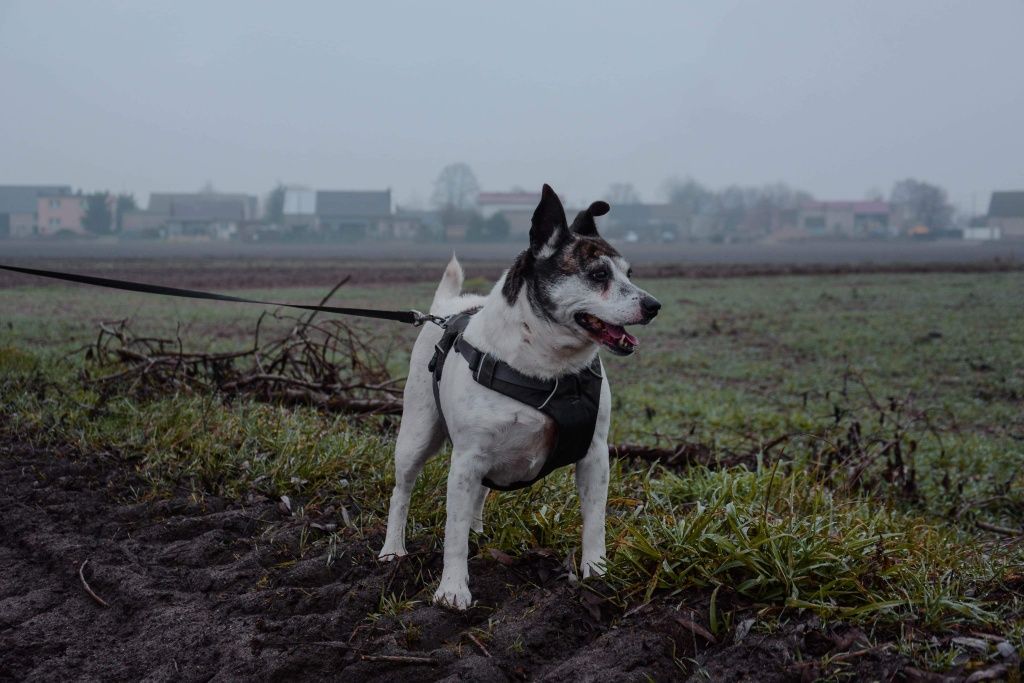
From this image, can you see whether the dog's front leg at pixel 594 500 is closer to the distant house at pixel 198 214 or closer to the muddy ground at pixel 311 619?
the muddy ground at pixel 311 619

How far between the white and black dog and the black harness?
0.02 metres

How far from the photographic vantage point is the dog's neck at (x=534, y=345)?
355 centimetres

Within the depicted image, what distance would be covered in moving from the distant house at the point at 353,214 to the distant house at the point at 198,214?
21.9ft

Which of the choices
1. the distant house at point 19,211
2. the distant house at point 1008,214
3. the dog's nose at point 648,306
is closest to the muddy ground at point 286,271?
the distant house at point 19,211

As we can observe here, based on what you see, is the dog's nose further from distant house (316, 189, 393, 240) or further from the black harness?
distant house (316, 189, 393, 240)

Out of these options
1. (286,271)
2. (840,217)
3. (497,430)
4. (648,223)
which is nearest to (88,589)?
(497,430)

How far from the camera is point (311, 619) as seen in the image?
364 centimetres

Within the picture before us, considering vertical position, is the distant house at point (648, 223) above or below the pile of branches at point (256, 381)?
above

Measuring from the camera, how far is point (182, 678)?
10.8 ft

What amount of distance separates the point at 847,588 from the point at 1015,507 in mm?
3768

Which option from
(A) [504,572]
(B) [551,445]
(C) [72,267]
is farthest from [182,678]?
(C) [72,267]

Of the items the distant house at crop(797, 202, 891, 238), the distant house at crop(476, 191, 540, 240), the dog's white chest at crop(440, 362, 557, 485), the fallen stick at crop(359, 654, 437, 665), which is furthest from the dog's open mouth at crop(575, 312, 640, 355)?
the distant house at crop(797, 202, 891, 238)

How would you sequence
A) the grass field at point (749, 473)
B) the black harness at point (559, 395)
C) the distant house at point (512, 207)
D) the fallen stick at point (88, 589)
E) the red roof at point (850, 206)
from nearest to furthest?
1. the grass field at point (749, 473)
2. the black harness at point (559, 395)
3. the fallen stick at point (88, 589)
4. the distant house at point (512, 207)
5. the red roof at point (850, 206)

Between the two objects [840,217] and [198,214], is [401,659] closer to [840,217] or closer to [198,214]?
[198,214]
